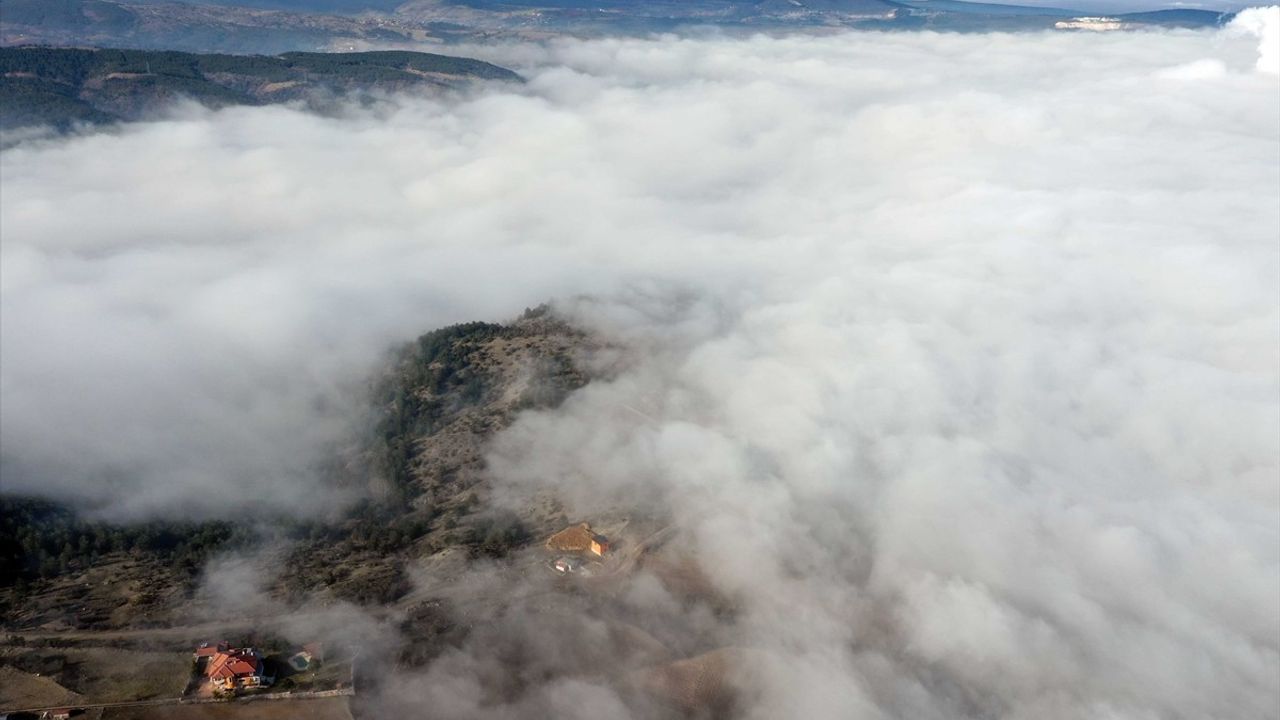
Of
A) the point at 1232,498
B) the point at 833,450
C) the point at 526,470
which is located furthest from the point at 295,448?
the point at 1232,498

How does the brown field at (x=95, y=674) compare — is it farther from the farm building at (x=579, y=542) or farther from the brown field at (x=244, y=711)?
the farm building at (x=579, y=542)

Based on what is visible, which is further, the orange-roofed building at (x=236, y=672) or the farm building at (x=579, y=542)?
the farm building at (x=579, y=542)

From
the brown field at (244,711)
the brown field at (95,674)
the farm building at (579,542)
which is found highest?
the brown field at (95,674)

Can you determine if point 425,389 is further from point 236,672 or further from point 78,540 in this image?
point 236,672

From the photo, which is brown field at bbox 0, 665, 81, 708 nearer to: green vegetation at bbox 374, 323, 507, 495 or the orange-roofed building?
the orange-roofed building

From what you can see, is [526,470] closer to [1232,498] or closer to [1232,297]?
[1232,498]

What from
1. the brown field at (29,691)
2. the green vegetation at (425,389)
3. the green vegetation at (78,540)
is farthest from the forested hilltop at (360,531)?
the brown field at (29,691)

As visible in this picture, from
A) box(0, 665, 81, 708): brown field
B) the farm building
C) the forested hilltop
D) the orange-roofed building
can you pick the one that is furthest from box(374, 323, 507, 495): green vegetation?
box(0, 665, 81, 708): brown field

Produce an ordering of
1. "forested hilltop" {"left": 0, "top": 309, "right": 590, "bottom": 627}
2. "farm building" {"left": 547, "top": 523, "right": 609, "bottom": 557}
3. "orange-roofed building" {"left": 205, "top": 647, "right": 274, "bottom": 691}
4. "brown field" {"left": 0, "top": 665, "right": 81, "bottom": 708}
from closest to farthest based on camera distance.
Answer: "brown field" {"left": 0, "top": 665, "right": 81, "bottom": 708}, "orange-roofed building" {"left": 205, "top": 647, "right": 274, "bottom": 691}, "forested hilltop" {"left": 0, "top": 309, "right": 590, "bottom": 627}, "farm building" {"left": 547, "top": 523, "right": 609, "bottom": 557}
